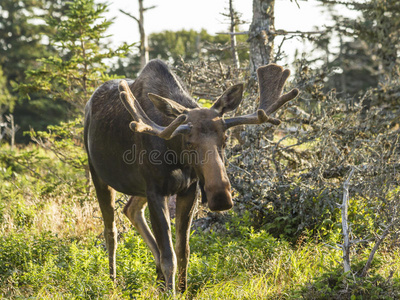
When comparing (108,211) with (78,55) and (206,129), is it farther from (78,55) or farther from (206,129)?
(78,55)

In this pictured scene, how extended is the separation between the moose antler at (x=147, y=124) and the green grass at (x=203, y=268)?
143cm

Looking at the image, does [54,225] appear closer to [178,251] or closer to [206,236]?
[206,236]

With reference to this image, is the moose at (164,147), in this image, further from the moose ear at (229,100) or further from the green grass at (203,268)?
the green grass at (203,268)

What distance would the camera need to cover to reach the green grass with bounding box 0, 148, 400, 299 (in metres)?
3.89

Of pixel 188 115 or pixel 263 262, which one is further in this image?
pixel 263 262

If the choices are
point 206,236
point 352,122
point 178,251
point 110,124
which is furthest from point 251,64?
point 178,251

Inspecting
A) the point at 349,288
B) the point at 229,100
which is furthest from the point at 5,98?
the point at 349,288

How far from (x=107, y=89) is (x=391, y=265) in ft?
12.0

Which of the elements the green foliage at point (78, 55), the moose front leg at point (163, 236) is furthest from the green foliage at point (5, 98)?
the moose front leg at point (163, 236)

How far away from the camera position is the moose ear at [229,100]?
402cm

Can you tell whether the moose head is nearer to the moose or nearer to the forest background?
the moose

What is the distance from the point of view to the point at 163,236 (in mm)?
4219

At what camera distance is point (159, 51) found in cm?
3584

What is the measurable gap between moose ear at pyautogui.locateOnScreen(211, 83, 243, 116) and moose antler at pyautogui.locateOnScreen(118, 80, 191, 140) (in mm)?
385
